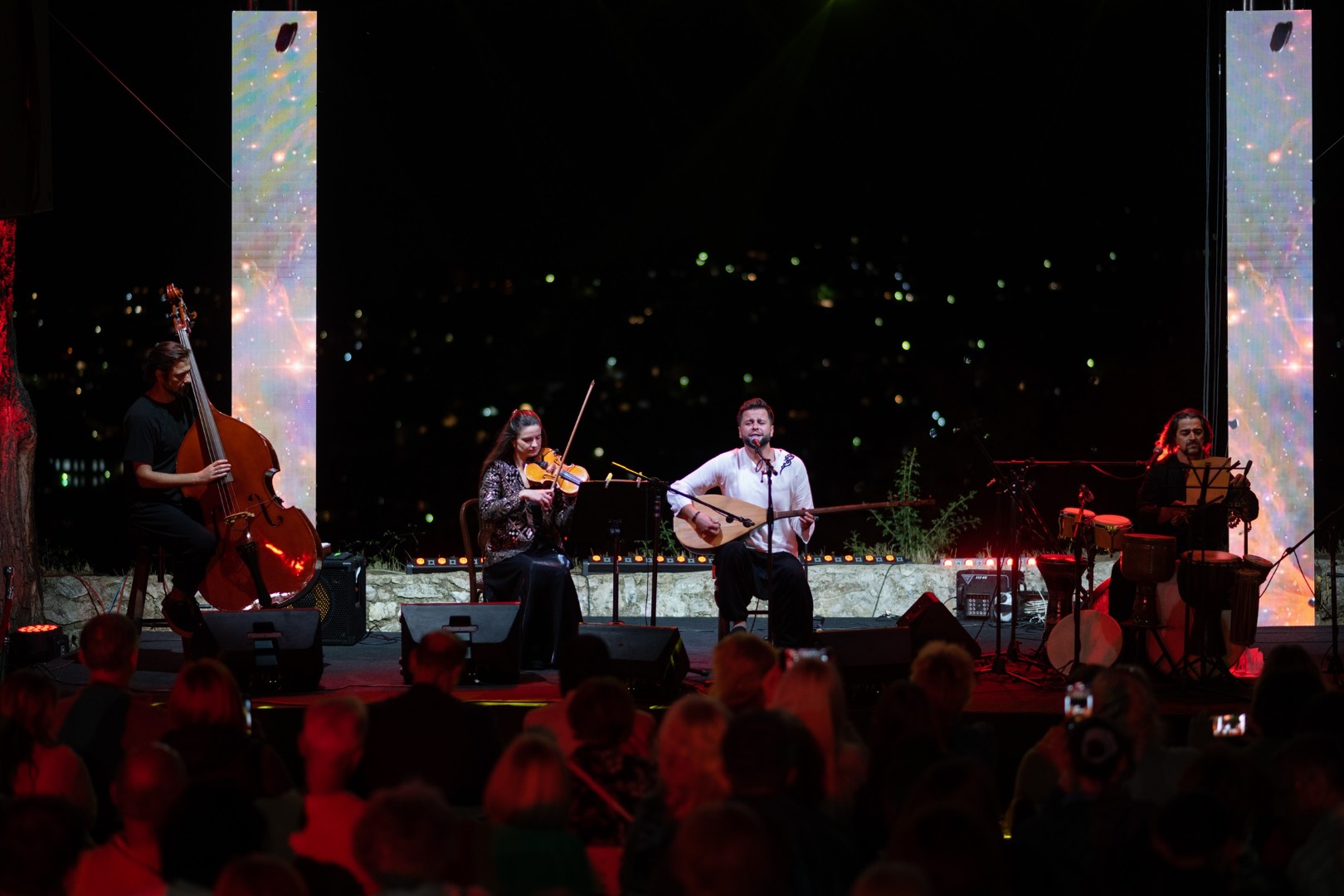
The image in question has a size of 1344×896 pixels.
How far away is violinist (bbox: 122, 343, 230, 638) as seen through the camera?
639 cm

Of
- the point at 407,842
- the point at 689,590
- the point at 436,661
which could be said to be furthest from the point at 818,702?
the point at 689,590

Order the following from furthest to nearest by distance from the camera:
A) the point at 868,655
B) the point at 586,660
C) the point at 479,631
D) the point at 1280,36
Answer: the point at 1280,36
the point at 479,631
the point at 868,655
the point at 586,660

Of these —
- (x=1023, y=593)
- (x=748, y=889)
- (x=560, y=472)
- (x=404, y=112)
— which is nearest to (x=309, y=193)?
(x=404, y=112)

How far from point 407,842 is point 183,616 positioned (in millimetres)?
4492

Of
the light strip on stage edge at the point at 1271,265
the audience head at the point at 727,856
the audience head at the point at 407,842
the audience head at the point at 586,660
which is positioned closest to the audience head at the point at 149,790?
the audience head at the point at 407,842

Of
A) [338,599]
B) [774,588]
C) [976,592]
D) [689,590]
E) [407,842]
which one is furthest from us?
[689,590]

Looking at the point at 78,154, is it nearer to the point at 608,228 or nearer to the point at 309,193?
the point at 309,193

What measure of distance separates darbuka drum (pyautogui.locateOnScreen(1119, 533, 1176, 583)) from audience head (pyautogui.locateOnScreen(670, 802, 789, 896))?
16.0 feet

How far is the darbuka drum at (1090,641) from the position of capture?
6.79 meters

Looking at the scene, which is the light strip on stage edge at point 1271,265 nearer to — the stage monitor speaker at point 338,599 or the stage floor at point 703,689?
the stage floor at point 703,689

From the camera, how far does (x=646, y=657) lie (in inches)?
244

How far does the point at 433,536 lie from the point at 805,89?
14.3ft

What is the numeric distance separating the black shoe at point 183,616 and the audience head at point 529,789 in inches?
159

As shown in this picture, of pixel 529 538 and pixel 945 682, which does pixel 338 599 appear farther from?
pixel 945 682
